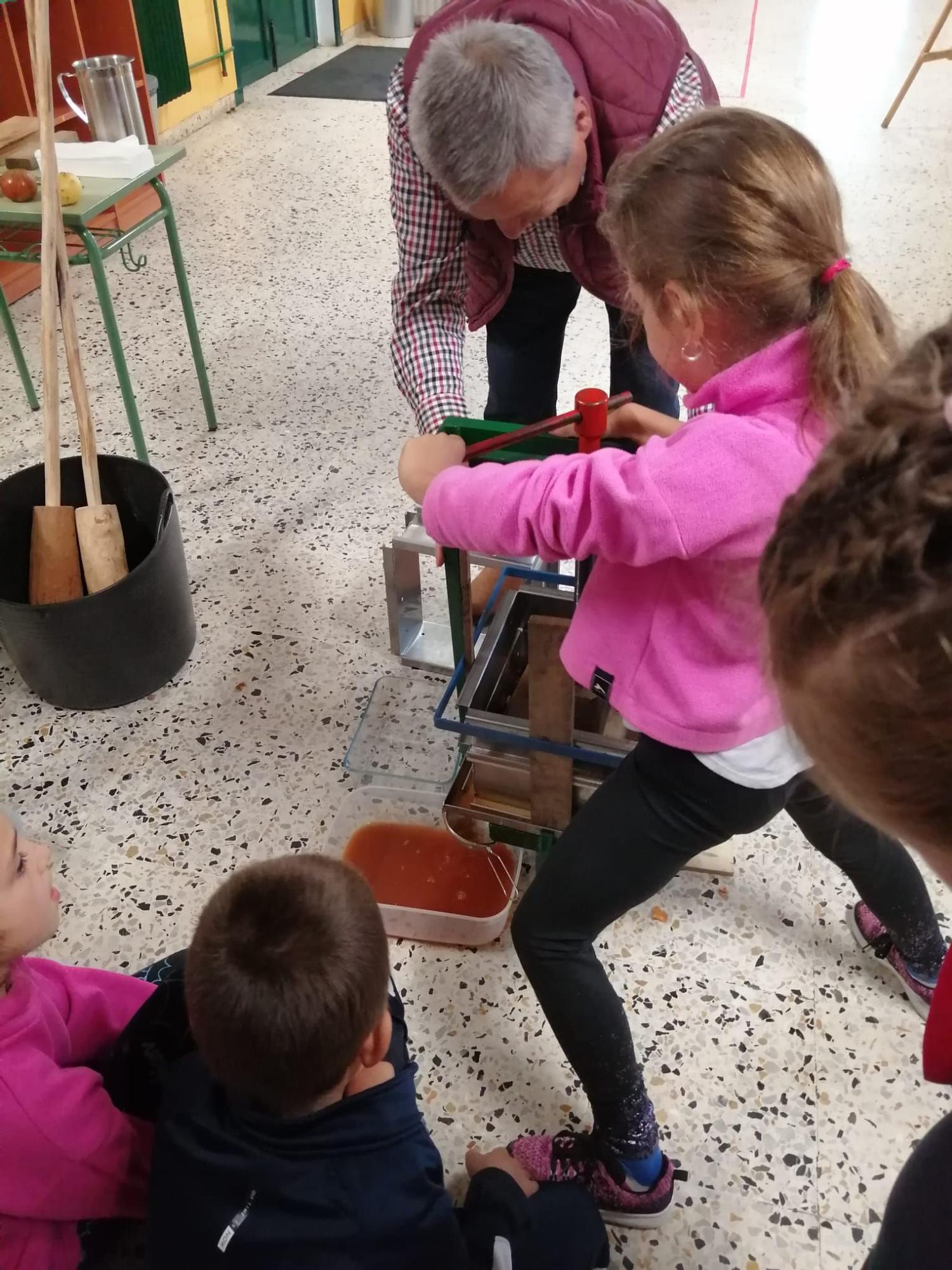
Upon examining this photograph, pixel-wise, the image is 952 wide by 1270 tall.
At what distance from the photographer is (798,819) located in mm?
1063

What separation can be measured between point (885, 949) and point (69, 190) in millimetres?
1811

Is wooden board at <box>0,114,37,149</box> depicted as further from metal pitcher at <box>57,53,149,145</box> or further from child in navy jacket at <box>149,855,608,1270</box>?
child in navy jacket at <box>149,855,608,1270</box>

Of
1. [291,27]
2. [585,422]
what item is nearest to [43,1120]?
[585,422]

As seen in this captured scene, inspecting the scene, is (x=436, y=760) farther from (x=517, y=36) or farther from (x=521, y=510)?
(x=517, y=36)

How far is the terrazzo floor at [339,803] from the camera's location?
3.47 feet

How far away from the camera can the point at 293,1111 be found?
0.74 metres

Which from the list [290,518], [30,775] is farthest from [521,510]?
[290,518]

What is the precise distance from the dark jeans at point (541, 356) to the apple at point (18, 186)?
3.01ft

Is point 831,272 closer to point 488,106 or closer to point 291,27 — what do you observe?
point 488,106

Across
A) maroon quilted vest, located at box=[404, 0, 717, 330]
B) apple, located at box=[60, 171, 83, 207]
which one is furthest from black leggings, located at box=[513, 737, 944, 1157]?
apple, located at box=[60, 171, 83, 207]

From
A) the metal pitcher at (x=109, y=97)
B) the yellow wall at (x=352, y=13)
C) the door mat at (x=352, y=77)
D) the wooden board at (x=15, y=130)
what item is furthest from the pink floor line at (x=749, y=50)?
the wooden board at (x=15, y=130)

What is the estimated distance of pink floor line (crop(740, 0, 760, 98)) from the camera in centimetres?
422

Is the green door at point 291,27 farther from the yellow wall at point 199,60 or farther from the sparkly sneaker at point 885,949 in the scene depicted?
the sparkly sneaker at point 885,949

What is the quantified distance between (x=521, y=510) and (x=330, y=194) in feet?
10.2
